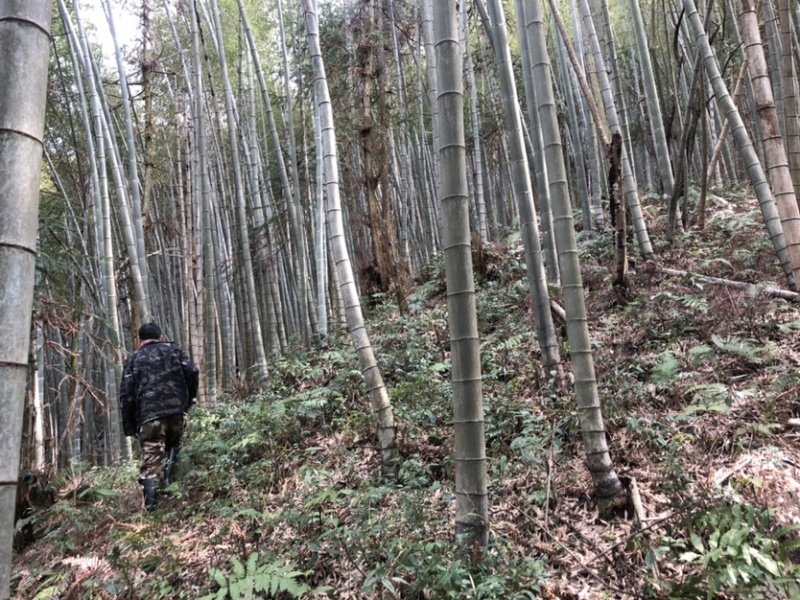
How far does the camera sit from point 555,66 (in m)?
10.2

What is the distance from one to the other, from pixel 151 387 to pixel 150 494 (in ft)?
2.30

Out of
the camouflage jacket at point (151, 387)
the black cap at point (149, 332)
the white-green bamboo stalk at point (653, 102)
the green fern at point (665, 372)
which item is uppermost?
the white-green bamboo stalk at point (653, 102)

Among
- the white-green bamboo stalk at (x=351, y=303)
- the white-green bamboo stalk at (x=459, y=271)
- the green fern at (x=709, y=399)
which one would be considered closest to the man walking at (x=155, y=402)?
the white-green bamboo stalk at (x=351, y=303)

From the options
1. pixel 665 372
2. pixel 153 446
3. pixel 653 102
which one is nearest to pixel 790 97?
pixel 653 102

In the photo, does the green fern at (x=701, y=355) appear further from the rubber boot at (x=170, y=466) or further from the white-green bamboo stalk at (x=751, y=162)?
the rubber boot at (x=170, y=466)

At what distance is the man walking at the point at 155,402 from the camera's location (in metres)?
3.41

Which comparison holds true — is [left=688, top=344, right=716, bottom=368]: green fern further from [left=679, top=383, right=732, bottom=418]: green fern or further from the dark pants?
the dark pants

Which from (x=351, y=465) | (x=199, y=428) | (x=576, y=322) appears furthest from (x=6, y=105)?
(x=199, y=428)

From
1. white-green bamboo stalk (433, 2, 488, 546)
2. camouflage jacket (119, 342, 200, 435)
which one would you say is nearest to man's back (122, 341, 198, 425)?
camouflage jacket (119, 342, 200, 435)

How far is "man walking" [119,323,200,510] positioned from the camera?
3.41m

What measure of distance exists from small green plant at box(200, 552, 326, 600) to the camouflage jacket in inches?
62.6

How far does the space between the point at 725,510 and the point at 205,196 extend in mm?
5271

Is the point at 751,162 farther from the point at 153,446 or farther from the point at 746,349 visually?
the point at 153,446

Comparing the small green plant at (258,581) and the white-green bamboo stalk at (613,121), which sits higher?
the white-green bamboo stalk at (613,121)
